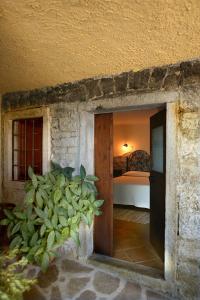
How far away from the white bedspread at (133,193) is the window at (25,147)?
2.15 meters

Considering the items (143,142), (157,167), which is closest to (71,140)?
(157,167)

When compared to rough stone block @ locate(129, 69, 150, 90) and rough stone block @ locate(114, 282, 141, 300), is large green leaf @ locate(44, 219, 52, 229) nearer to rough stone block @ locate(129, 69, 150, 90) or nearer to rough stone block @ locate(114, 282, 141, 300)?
rough stone block @ locate(114, 282, 141, 300)

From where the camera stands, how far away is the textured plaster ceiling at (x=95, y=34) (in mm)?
1578

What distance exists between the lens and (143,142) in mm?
7605

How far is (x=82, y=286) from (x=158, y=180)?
1.52 meters

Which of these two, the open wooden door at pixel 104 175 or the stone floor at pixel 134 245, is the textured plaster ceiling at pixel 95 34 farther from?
the stone floor at pixel 134 245

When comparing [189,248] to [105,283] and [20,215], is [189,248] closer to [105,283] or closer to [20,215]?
[105,283]

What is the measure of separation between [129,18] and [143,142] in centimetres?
613

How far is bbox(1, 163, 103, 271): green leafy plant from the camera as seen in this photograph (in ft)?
7.52

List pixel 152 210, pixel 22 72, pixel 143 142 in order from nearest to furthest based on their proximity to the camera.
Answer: pixel 22 72, pixel 152 210, pixel 143 142

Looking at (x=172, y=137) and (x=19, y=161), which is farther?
(x=19, y=161)

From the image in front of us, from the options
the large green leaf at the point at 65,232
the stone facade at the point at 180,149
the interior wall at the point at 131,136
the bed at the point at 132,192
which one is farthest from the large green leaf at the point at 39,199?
the interior wall at the point at 131,136

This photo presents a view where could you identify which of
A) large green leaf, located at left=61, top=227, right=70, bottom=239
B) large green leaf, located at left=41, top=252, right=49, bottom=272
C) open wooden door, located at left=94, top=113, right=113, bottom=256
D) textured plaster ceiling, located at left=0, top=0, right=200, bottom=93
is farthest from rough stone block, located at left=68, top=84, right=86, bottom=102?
large green leaf, located at left=41, top=252, right=49, bottom=272

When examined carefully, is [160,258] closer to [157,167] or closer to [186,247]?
[186,247]
